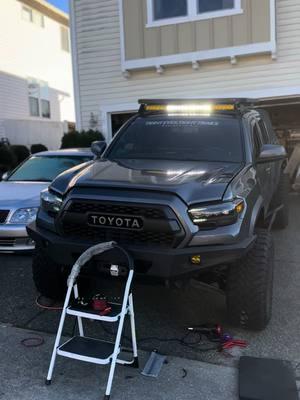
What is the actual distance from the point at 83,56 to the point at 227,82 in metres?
3.70

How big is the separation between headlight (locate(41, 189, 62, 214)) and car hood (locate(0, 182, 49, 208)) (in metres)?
2.17

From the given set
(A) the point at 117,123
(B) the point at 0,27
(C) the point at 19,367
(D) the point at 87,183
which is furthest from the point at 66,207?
(B) the point at 0,27

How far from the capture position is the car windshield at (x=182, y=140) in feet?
15.9

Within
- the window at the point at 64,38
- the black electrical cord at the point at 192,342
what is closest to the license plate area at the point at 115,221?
the black electrical cord at the point at 192,342

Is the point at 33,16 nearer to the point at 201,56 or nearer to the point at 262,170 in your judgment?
the point at 201,56

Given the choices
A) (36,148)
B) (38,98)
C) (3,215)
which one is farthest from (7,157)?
(3,215)

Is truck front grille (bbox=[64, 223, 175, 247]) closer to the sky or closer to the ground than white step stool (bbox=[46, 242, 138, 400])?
closer to the sky

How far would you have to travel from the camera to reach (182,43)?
35.5ft

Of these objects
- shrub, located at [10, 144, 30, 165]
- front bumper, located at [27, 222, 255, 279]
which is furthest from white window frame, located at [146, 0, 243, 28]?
shrub, located at [10, 144, 30, 165]

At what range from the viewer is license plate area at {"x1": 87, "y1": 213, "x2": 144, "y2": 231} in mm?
3703

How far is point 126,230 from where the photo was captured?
374cm

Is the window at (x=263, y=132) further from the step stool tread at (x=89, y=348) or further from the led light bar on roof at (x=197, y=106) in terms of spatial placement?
the step stool tread at (x=89, y=348)

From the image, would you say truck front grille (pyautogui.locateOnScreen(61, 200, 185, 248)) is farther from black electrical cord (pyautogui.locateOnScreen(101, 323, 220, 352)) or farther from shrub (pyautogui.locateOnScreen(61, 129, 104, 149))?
shrub (pyautogui.locateOnScreen(61, 129, 104, 149))

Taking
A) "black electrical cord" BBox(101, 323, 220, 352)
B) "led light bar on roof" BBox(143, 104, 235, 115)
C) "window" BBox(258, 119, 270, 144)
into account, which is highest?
"led light bar on roof" BBox(143, 104, 235, 115)
